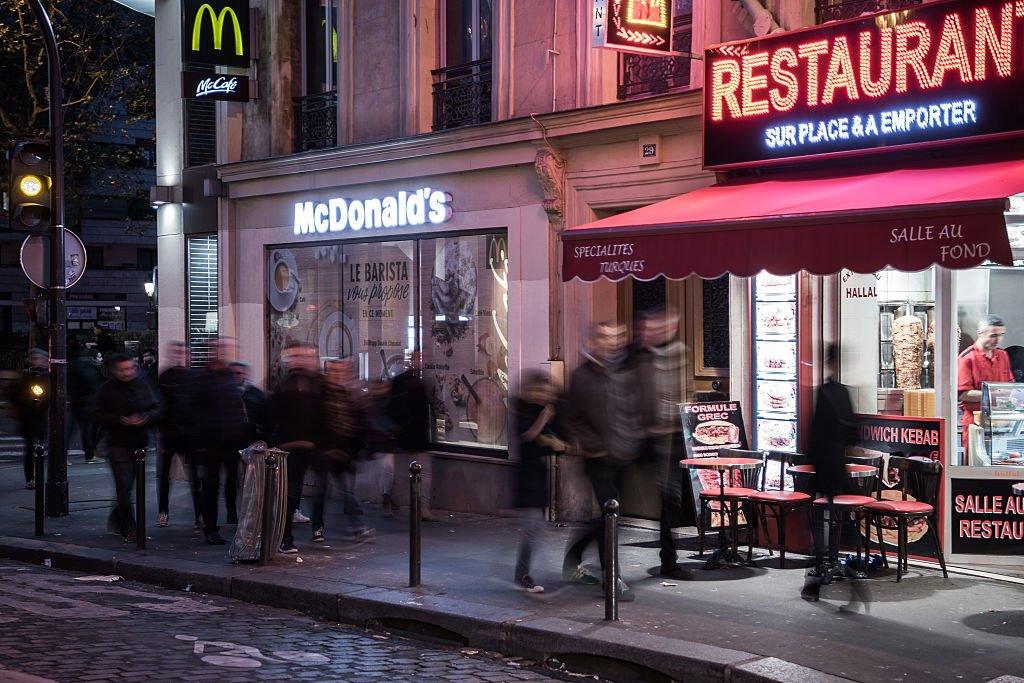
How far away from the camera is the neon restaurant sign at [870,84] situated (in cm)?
873

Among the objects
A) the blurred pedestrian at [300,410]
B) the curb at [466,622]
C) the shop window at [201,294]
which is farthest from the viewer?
the shop window at [201,294]

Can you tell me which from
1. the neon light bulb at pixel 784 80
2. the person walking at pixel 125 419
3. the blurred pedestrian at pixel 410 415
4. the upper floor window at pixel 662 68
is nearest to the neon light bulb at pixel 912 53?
the neon light bulb at pixel 784 80

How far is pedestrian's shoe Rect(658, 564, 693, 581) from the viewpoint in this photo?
9273mm

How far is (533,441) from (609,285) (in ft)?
12.0

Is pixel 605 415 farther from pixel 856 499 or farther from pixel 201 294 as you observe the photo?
pixel 201 294

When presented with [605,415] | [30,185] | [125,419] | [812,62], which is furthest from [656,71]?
[30,185]

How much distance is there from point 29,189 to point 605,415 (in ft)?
24.8

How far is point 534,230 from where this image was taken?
41.5 ft

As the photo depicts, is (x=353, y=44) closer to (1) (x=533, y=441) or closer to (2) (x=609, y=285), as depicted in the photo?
(2) (x=609, y=285)

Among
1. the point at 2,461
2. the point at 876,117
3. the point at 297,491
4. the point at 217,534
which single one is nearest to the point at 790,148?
the point at 876,117

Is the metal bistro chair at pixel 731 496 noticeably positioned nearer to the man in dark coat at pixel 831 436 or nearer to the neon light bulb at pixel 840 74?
the man in dark coat at pixel 831 436

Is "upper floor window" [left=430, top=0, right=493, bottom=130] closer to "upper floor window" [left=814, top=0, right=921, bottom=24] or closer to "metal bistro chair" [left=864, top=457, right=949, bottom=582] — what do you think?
"upper floor window" [left=814, top=0, right=921, bottom=24]

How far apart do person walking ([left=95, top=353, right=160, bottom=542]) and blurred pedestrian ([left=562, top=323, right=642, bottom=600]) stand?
16.0 feet

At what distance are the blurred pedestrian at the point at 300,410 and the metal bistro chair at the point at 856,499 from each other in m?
4.32
